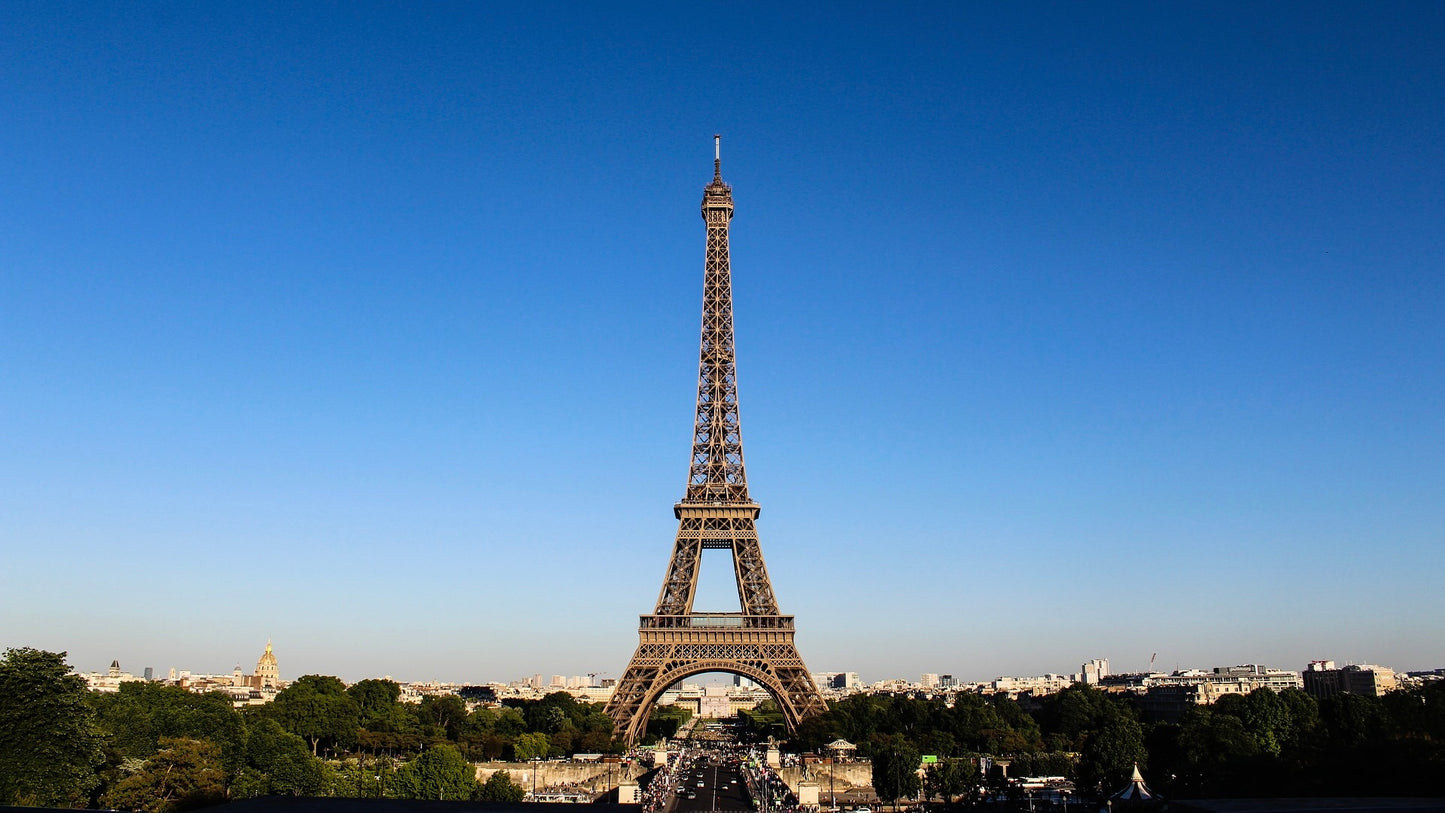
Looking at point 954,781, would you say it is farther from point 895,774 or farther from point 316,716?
point 316,716

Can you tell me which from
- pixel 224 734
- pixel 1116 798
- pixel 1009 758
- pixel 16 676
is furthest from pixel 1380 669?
pixel 16 676

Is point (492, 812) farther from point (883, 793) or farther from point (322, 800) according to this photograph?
point (883, 793)

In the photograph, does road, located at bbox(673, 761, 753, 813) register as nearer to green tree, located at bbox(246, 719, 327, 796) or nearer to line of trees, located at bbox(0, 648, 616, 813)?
line of trees, located at bbox(0, 648, 616, 813)

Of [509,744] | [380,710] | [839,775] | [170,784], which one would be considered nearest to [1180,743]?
[839,775]

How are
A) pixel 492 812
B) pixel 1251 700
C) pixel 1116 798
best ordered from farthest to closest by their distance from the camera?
1. pixel 1251 700
2. pixel 1116 798
3. pixel 492 812

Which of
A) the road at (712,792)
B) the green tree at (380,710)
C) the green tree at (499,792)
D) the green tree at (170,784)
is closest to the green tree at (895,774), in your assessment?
the road at (712,792)

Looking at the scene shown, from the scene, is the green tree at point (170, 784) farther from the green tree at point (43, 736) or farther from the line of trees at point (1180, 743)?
the line of trees at point (1180, 743)
